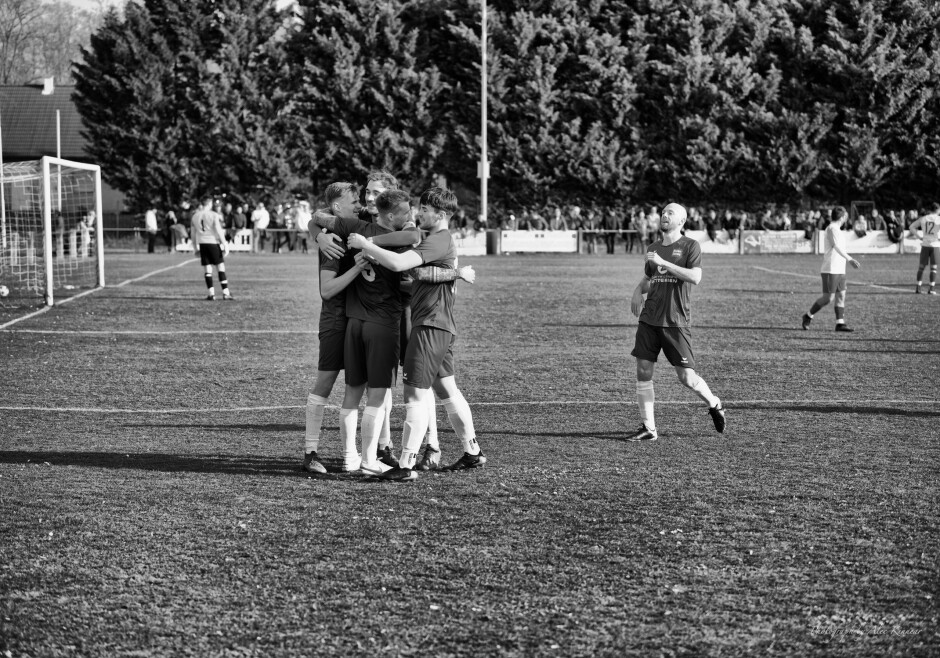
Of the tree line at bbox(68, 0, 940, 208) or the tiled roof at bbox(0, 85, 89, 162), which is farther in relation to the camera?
the tiled roof at bbox(0, 85, 89, 162)

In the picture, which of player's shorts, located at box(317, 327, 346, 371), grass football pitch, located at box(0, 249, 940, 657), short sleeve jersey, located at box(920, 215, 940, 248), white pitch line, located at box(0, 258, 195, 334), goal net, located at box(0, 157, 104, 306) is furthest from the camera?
short sleeve jersey, located at box(920, 215, 940, 248)

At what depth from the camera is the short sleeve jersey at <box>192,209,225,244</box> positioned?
22766mm

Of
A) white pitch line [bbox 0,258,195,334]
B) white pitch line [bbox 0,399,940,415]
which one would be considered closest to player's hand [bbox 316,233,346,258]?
white pitch line [bbox 0,399,940,415]

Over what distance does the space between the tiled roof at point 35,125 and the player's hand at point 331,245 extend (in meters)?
64.5

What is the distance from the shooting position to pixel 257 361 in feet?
47.5

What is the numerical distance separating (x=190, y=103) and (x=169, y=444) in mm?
48300

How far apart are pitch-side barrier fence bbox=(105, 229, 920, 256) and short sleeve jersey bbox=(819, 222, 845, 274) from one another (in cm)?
2816

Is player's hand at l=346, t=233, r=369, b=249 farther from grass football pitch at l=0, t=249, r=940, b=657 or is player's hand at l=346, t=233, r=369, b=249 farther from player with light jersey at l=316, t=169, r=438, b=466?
grass football pitch at l=0, t=249, r=940, b=657

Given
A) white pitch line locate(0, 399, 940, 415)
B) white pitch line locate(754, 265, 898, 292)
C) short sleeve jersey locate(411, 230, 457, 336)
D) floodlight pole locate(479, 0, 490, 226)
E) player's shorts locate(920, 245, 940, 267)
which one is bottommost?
white pitch line locate(0, 399, 940, 415)

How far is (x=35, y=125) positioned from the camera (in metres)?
70.1

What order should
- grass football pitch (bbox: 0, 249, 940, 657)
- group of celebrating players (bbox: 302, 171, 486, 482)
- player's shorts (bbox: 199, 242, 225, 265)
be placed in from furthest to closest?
player's shorts (bbox: 199, 242, 225, 265), group of celebrating players (bbox: 302, 171, 486, 482), grass football pitch (bbox: 0, 249, 940, 657)

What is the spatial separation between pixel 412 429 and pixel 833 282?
39.3ft

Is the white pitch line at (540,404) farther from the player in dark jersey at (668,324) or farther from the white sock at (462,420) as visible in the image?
the white sock at (462,420)

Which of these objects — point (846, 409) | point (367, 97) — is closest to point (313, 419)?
point (846, 409)
